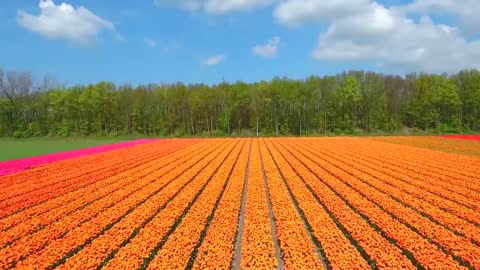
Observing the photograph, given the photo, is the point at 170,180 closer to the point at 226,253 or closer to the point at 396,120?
the point at 226,253

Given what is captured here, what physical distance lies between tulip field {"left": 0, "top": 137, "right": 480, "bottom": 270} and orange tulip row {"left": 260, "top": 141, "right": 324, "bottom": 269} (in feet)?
0.11

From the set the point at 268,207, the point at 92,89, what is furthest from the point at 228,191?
the point at 92,89

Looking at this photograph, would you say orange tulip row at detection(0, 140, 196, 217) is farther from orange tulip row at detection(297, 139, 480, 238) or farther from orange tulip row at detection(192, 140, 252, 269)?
orange tulip row at detection(297, 139, 480, 238)

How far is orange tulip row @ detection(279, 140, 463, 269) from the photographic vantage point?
7.10 m

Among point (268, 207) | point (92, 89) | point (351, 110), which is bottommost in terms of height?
point (268, 207)

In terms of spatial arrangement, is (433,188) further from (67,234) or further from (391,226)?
(67,234)

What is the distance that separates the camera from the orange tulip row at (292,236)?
7098mm

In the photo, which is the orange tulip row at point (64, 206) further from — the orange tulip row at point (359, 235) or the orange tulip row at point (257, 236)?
the orange tulip row at point (359, 235)

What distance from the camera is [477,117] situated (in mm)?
73625

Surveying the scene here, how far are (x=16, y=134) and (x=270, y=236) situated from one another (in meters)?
85.9

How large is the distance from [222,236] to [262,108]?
220ft

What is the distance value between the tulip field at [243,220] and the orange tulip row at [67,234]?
3cm

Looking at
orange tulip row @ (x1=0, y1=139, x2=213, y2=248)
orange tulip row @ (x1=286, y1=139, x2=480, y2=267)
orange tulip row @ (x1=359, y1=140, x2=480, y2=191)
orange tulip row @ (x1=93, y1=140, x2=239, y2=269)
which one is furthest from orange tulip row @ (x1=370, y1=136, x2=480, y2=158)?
orange tulip row @ (x1=0, y1=139, x2=213, y2=248)

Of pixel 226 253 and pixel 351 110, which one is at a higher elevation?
pixel 351 110
